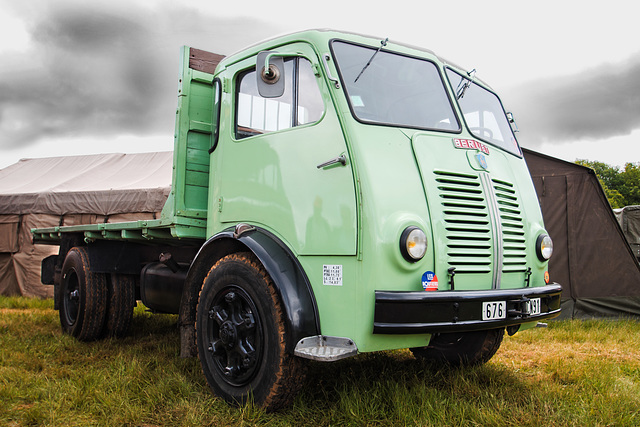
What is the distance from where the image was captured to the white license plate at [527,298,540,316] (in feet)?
11.3

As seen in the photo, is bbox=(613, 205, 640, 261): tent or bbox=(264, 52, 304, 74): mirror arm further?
bbox=(613, 205, 640, 261): tent

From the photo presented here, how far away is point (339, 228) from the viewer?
3.18 m

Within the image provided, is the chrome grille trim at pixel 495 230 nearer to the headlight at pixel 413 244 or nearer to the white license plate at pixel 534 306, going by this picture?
the white license plate at pixel 534 306

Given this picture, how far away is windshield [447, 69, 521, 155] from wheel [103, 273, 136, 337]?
13.8 ft

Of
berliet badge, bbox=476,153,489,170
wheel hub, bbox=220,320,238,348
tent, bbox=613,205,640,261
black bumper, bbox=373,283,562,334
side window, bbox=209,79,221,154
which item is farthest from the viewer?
tent, bbox=613,205,640,261

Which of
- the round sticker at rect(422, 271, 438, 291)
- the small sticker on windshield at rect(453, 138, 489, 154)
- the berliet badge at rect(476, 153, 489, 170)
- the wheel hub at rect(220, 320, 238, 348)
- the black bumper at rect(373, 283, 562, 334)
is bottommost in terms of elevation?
the wheel hub at rect(220, 320, 238, 348)

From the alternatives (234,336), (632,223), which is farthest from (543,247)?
(632,223)

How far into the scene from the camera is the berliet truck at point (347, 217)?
121 inches

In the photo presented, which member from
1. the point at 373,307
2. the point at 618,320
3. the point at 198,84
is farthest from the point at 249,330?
the point at 618,320

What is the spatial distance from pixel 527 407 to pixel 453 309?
0.97m

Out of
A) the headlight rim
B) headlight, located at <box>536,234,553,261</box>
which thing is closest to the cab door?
the headlight rim

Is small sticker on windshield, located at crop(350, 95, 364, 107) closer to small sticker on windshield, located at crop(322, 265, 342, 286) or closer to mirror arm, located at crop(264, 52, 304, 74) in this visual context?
mirror arm, located at crop(264, 52, 304, 74)

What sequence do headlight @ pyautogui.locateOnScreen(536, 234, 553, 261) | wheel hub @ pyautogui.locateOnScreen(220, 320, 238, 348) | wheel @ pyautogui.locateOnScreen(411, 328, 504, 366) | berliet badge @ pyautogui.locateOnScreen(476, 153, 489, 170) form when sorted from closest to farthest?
1. wheel hub @ pyautogui.locateOnScreen(220, 320, 238, 348)
2. berliet badge @ pyautogui.locateOnScreen(476, 153, 489, 170)
3. headlight @ pyautogui.locateOnScreen(536, 234, 553, 261)
4. wheel @ pyautogui.locateOnScreen(411, 328, 504, 366)

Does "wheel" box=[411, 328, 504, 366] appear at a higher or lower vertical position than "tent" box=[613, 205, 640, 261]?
lower
